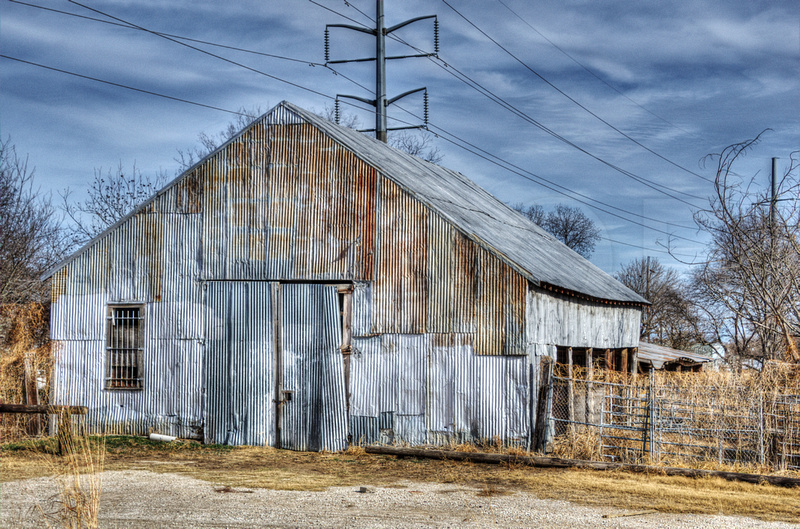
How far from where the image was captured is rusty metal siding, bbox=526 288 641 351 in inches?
617

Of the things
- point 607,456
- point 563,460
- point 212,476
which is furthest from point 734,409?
point 212,476

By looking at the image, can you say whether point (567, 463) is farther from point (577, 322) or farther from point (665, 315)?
point (665, 315)

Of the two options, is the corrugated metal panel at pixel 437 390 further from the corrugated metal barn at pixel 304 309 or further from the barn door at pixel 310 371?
the barn door at pixel 310 371

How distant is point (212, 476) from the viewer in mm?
12812

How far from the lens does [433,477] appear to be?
13.0m

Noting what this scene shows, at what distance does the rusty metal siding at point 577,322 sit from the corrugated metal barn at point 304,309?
7cm

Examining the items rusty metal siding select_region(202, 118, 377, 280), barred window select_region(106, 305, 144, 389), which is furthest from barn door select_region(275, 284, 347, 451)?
barred window select_region(106, 305, 144, 389)

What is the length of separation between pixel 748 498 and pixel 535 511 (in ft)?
11.0

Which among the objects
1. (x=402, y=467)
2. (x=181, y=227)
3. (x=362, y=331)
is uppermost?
(x=181, y=227)

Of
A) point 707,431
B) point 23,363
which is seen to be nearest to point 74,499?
point 23,363

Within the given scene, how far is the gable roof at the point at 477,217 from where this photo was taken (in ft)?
53.1

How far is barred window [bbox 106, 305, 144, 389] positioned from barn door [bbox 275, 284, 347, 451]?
3.29 meters

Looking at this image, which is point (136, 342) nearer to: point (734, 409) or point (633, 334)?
point (734, 409)

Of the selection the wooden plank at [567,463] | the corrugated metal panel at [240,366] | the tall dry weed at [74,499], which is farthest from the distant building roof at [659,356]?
the tall dry weed at [74,499]
